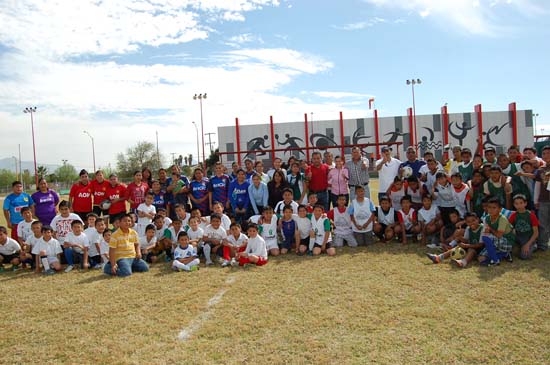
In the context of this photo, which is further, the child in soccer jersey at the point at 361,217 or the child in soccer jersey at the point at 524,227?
the child in soccer jersey at the point at 361,217

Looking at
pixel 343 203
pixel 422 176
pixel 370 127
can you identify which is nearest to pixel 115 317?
pixel 343 203

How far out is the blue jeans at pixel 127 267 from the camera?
6562 mm

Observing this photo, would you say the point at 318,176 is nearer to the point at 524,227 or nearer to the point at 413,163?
the point at 413,163

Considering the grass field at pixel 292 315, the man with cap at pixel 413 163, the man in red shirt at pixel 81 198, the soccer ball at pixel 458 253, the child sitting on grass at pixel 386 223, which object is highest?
the man with cap at pixel 413 163

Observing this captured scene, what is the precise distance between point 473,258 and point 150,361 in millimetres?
5138

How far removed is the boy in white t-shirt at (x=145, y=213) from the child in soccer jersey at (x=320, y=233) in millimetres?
3309

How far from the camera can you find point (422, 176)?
8570mm

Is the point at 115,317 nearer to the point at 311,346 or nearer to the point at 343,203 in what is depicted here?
the point at 311,346

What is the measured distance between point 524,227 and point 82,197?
848cm

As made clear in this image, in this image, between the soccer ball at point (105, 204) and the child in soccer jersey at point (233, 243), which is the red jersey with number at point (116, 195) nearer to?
the soccer ball at point (105, 204)

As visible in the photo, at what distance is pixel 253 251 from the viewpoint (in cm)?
705

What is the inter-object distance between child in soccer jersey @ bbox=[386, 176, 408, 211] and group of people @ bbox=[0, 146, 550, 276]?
0.09 ft

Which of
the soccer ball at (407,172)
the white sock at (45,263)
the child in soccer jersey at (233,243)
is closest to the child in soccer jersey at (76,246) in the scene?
the white sock at (45,263)

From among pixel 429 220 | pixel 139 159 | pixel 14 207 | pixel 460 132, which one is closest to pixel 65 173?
pixel 139 159
